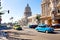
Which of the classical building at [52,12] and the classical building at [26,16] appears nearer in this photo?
the classical building at [52,12]

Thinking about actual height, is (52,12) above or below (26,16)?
below

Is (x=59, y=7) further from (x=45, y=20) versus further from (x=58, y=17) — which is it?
(x=45, y=20)

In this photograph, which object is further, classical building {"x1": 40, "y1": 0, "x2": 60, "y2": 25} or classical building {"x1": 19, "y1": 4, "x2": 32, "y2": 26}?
classical building {"x1": 19, "y1": 4, "x2": 32, "y2": 26}

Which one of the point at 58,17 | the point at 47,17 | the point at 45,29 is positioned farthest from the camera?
the point at 47,17

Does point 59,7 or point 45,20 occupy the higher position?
point 59,7

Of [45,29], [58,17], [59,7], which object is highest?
[59,7]

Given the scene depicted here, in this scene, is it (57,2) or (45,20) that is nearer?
(57,2)

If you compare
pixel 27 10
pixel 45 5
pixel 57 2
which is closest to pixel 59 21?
pixel 57 2

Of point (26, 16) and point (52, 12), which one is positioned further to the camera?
point (26, 16)

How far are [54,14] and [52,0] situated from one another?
5.83 m

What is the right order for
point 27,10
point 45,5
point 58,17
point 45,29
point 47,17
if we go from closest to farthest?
point 45,29
point 58,17
point 47,17
point 45,5
point 27,10

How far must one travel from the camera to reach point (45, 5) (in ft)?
219

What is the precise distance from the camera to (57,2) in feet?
187

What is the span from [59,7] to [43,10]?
13.9 metres
